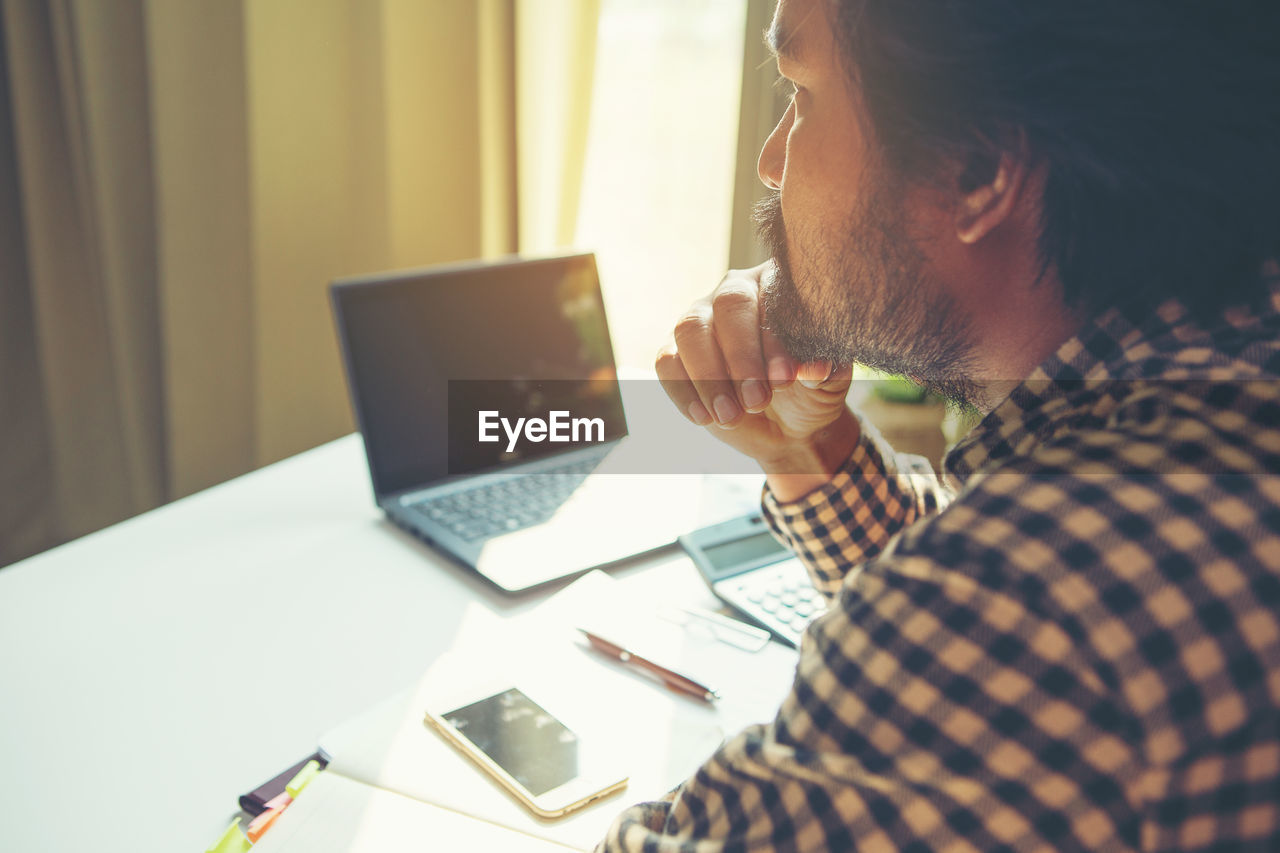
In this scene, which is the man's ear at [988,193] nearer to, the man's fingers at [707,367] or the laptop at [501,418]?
the man's fingers at [707,367]

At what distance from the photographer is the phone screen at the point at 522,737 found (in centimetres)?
58

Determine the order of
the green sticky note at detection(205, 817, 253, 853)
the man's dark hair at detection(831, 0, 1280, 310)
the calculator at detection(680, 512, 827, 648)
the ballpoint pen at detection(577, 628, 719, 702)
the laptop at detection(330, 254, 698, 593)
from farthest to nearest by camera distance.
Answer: the laptop at detection(330, 254, 698, 593) → the calculator at detection(680, 512, 827, 648) → the ballpoint pen at detection(577, 628, 719, 702) → the green sticky note at detection(205, 817, 253, 853) → the man's dark hair at detection(831, 0, 1280, 310)

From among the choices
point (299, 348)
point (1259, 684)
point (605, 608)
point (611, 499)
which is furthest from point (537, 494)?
point (299, 348)

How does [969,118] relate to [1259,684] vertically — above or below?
above

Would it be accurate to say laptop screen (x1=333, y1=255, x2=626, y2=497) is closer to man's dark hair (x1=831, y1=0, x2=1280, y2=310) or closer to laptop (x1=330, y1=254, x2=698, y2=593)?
laptop (x1=330, y1=254, x2=698, y2=593)

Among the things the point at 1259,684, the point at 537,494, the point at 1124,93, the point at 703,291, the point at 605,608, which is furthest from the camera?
the point at 703,291

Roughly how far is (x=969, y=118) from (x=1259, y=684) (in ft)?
0.95

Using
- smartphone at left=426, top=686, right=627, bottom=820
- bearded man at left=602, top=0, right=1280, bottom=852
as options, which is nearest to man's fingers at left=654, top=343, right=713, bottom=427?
bearded man at left=602, top=0, right=1280, bottom=852

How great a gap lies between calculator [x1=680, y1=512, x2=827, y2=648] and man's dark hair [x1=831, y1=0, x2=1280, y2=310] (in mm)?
377

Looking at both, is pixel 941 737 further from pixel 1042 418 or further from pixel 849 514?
pixel 849 514

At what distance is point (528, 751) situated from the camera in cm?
59

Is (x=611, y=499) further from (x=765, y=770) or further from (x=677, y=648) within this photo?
(x=765, y=770)

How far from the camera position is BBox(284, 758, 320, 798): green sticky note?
57cm

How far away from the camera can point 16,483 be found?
69.5 inches
